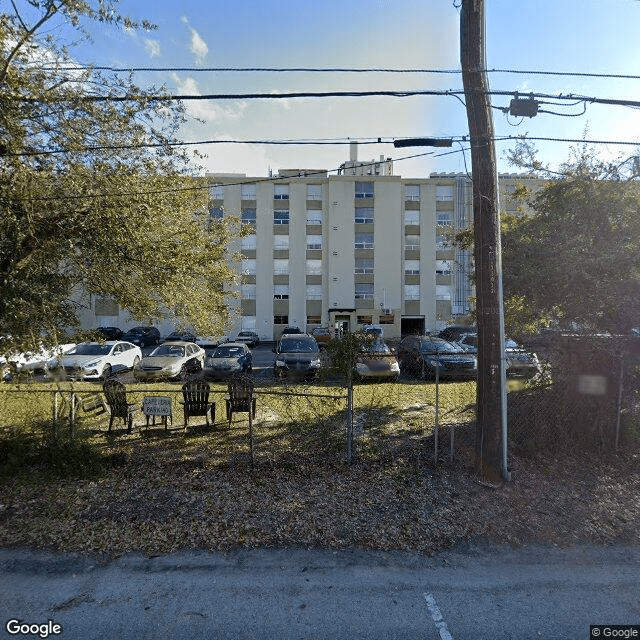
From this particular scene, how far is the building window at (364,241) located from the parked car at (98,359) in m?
24.2

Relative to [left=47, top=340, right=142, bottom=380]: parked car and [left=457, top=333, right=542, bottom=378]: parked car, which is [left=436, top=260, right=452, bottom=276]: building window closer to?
[left=47, top=340, right=142, bottom=380]: parked car

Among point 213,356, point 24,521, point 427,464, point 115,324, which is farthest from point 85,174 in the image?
point 115,324

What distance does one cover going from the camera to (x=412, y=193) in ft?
117

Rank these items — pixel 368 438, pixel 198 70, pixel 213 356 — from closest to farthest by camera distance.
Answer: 1. pixel 198 70
2. pixel 368 438
3. pixel 213 356

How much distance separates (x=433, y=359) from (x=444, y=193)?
2843 cm

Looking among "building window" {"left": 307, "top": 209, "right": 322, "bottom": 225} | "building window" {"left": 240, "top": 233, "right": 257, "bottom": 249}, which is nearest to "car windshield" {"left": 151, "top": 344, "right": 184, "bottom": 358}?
"building window" {"left": 240, "top": 233, "right": 257, "bottom": 249}

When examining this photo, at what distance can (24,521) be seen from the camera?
13.3 feet

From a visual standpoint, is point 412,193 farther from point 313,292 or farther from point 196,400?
point 196,400

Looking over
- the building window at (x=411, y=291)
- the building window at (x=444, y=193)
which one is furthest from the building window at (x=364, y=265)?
the building window at (x=444, y=193)

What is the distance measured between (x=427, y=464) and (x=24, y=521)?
503 cm

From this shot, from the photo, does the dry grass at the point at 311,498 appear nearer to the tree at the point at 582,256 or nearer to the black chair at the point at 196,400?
the black chair at the point at 196,400

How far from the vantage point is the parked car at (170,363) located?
1302 cm

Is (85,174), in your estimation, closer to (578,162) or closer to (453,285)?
(578,162)

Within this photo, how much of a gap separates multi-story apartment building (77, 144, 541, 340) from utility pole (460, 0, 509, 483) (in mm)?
29357
